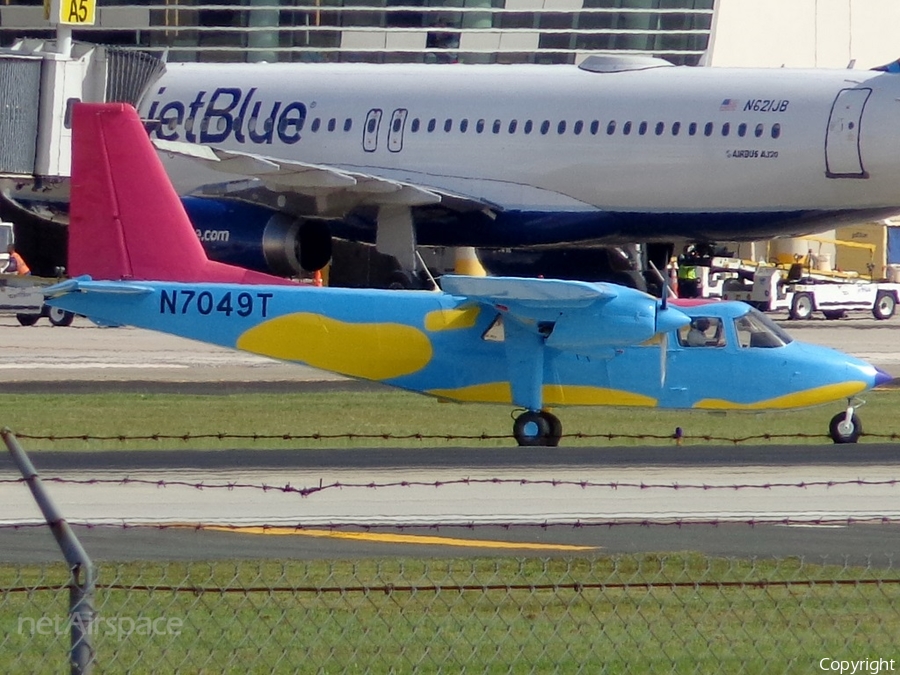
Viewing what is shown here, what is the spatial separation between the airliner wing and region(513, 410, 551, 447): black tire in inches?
604

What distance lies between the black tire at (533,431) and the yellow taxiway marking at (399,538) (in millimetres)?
7103

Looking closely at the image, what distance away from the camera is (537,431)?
744 inches

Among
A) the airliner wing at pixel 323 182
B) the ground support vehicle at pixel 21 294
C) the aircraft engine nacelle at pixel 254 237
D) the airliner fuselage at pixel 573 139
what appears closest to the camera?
the airliner wing at pixel 323 182

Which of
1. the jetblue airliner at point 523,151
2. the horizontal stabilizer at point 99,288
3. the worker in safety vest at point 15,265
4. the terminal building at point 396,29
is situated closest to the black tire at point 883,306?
the jetblue airliner at point 523,151

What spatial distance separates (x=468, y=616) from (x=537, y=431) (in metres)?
9.46

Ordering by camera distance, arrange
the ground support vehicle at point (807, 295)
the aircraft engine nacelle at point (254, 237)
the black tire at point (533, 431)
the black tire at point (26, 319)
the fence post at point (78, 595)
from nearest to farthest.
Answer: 1. the fence post at point (78, 595)
2. the black tire at point (533, 431)
3. the aircraft engine nacelle at point (254, 237)
4. the black tire at point (26, 319)
5. the ground support vehicle at point (807, 295)

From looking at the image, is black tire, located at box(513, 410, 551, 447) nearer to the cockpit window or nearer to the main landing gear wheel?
the main landing gear wheel

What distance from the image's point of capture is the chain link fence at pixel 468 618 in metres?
8.41

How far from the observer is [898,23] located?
275 feet

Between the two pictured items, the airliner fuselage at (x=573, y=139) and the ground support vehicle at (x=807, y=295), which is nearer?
the airliner fuselage at (x=573, y=139)

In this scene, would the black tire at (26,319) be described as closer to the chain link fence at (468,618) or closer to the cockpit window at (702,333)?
the cockpit window at (702,333)

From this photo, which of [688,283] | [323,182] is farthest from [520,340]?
[688,283]

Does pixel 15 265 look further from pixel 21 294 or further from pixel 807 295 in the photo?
pixel 807 295

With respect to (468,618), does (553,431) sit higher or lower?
lower
